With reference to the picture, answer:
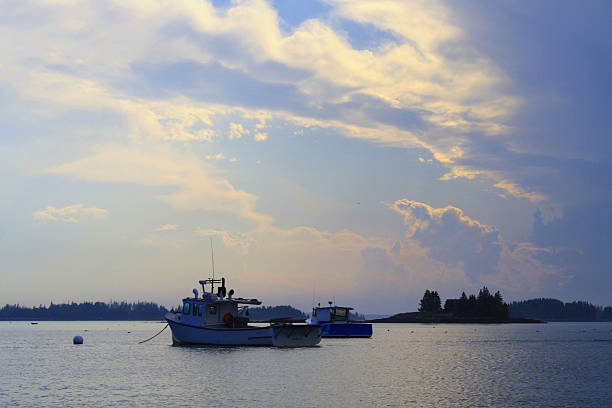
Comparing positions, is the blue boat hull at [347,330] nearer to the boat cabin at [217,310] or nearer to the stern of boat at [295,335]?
the stern of boat at [295,335]

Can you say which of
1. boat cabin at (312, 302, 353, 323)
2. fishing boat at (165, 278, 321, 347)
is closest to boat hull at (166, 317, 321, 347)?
fishing boat at (165, 278, 321, 347)

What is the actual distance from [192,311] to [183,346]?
30.4ft

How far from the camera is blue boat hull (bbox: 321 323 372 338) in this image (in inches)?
4267

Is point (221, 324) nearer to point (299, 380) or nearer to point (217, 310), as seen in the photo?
point (217, 310)

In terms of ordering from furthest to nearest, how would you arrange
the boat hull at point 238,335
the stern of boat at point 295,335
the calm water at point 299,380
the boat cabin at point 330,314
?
the boat cabin at point 330,314
the stern of boat at point 295,335
the boat hull at point 238,335
the calm water at point 299,380

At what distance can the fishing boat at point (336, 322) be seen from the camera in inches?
4220

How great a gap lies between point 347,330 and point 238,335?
49356 millimetres

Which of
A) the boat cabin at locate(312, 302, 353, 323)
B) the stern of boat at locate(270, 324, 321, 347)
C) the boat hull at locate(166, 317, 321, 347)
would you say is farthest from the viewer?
the boat cabin at locate(312, 302, 353, 323)

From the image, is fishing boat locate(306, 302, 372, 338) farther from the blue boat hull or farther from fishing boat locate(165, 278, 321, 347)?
fishing boat locate(165, 278, 321, 347)

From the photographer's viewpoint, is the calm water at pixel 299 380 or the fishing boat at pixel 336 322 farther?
the fishing boat at pixel 336 322

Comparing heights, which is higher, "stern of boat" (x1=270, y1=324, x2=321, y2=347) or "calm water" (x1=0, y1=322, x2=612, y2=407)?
"stern of boat" (x1=270, y1=324, x2=321, y2=347)

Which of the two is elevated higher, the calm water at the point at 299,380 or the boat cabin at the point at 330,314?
the boat cabin at the point at 330,314

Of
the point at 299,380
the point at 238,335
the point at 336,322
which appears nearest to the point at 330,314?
the point at 336,322

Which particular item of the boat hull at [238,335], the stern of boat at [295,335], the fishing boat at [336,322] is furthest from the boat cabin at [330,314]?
the boat hull at [238,335]
